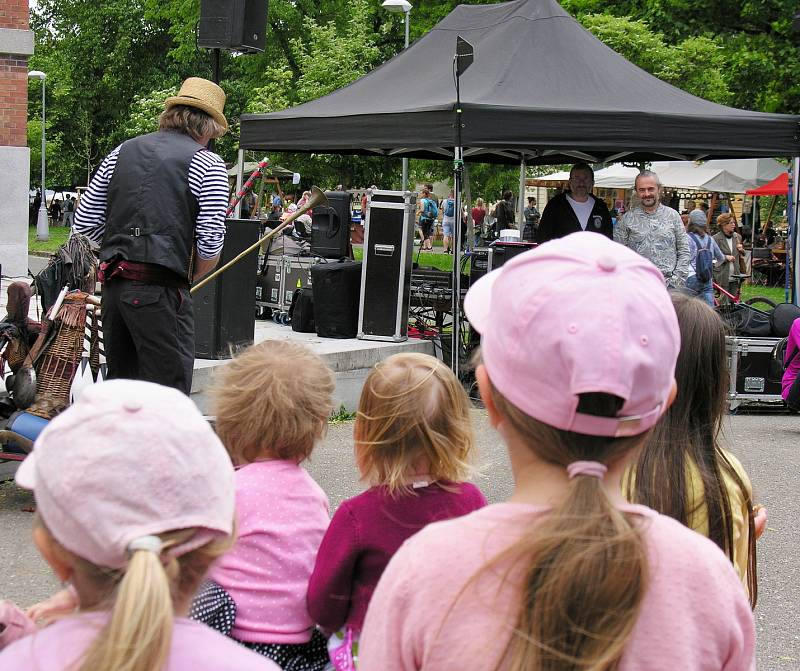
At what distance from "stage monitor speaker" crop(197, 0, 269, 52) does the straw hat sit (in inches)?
95.4

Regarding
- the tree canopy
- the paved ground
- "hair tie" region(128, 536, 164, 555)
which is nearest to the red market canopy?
the tree canopy

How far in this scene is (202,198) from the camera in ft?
17.0

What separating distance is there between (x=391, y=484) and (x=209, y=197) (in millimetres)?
2903

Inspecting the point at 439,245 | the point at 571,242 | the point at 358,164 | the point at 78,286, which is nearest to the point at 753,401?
the point at 78,286

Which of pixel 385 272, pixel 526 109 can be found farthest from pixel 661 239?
pixel 385 272

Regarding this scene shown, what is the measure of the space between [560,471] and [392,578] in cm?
27

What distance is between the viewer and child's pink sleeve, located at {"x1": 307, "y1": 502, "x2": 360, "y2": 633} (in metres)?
2.52

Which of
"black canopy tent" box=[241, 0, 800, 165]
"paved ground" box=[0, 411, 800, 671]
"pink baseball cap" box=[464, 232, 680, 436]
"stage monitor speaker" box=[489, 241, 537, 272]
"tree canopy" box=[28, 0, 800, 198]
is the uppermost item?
"tree canopy" box=[28, 0, 800, 198]

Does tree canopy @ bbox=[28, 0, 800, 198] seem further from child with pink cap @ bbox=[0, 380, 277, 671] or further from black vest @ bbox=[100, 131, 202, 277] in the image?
child with pink cap @ bbox=[0, 380, 277, 671]

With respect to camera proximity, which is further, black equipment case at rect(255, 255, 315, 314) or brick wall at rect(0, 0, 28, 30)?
brick wall at rect(0, 0, 28, 30)

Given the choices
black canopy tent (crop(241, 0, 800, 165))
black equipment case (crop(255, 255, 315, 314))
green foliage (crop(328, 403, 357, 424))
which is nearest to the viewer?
green foliage (crop(328, 403, 357, 424))

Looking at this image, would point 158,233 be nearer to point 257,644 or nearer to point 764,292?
point 257,644

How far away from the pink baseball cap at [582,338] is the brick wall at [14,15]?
58.6ft

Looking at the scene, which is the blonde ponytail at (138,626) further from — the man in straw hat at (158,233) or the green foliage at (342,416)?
→ the green foliage at (342,416)
